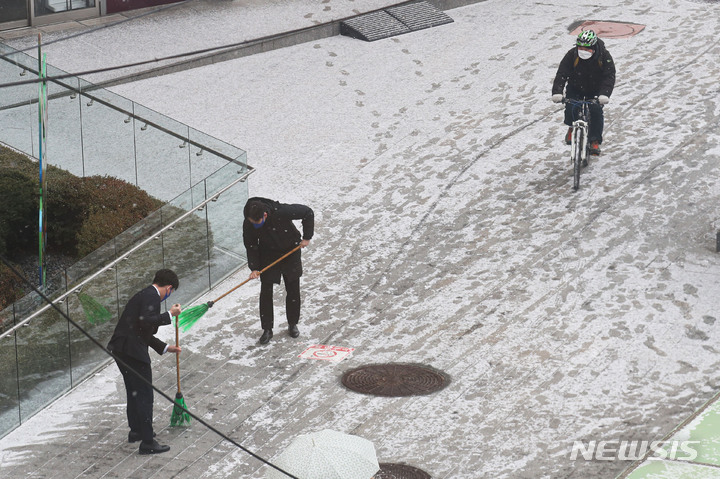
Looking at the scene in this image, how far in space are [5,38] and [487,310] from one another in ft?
39.1

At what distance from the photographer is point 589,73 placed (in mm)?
16500

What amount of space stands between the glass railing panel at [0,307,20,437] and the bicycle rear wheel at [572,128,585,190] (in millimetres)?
7811

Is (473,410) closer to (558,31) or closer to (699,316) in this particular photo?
(699,316)

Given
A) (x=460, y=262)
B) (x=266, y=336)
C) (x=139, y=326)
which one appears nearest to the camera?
(x=139, y=326)

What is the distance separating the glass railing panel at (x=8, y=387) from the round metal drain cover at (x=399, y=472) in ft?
11.8

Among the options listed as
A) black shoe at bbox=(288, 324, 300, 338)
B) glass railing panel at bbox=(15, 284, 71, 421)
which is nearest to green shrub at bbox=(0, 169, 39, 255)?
glass railing panel at bbox=(15, 284, 71, 421)

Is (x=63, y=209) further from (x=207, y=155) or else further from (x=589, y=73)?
(x=589, y=73)

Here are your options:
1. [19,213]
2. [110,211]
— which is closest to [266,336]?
[110,211]

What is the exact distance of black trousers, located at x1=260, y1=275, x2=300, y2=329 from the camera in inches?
510

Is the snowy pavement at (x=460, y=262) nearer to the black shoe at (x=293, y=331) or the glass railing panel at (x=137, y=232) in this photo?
the black shoe at (x=293, y=331)

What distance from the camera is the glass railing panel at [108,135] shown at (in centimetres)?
1585

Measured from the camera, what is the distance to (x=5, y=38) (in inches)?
851

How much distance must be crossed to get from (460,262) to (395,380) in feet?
9.53

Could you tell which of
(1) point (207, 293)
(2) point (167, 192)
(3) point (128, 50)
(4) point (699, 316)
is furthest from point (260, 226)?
(3) point (128, 50)
